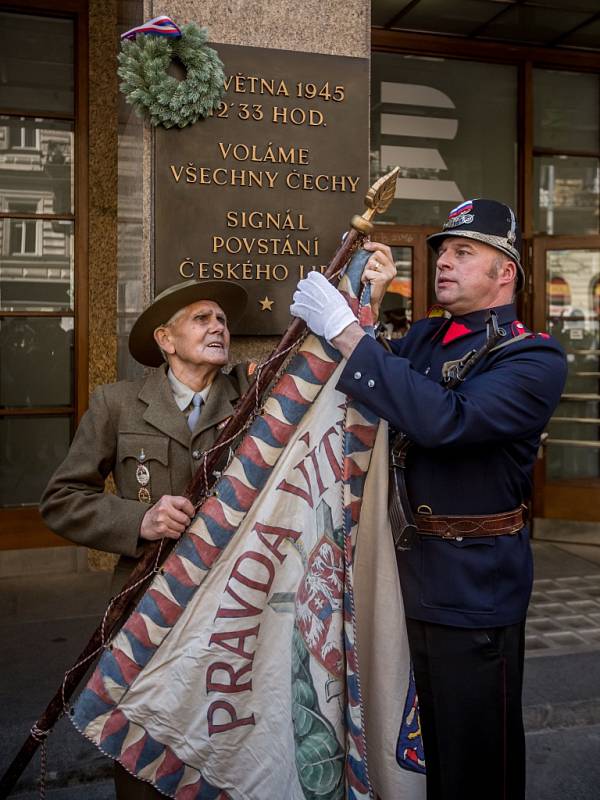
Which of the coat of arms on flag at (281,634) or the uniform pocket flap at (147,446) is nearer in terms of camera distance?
the coat of arms on flag at (281,634)

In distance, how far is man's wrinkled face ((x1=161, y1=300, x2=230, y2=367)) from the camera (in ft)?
8.93

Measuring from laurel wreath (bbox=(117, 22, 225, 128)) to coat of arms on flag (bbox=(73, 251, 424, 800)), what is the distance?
109 centimetres

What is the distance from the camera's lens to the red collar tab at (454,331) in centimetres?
261

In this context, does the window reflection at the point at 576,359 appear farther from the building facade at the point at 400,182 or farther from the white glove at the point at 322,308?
the white glove at the point at 322,308

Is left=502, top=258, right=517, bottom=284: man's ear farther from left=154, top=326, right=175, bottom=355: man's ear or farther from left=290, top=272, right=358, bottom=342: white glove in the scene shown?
left=154, top=326, right=175, bottom=355: man's ear

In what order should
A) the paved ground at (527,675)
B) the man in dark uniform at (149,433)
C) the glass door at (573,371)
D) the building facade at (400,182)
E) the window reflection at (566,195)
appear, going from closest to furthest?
the man in dark uniform at (149,433), the paved ground at (527,675), the building facade at (400,182), the glass door at (573,371), the window reflection at (566,195)

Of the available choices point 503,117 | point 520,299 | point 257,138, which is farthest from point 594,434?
point 257,138

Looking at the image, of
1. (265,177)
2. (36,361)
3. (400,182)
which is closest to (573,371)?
(400,182)

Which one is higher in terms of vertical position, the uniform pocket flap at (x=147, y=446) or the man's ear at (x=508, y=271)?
the man's ear at (x=508, y=271)

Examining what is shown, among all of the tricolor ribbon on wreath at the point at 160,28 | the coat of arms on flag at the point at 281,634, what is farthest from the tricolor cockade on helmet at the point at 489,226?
the tricolor ribbon on wreath at the point at 160,28

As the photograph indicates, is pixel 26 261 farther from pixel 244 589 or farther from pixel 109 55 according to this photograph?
pixel 244 589

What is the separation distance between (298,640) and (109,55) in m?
4.90

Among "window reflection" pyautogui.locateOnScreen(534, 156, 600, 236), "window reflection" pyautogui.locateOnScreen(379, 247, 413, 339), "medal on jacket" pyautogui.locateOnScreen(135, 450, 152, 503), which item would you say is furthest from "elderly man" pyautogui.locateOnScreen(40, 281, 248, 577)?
"window reflection" pyautogui.locateOnScreen(534, 156, 600, 236)

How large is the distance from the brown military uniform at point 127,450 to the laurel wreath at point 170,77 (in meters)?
1.06
